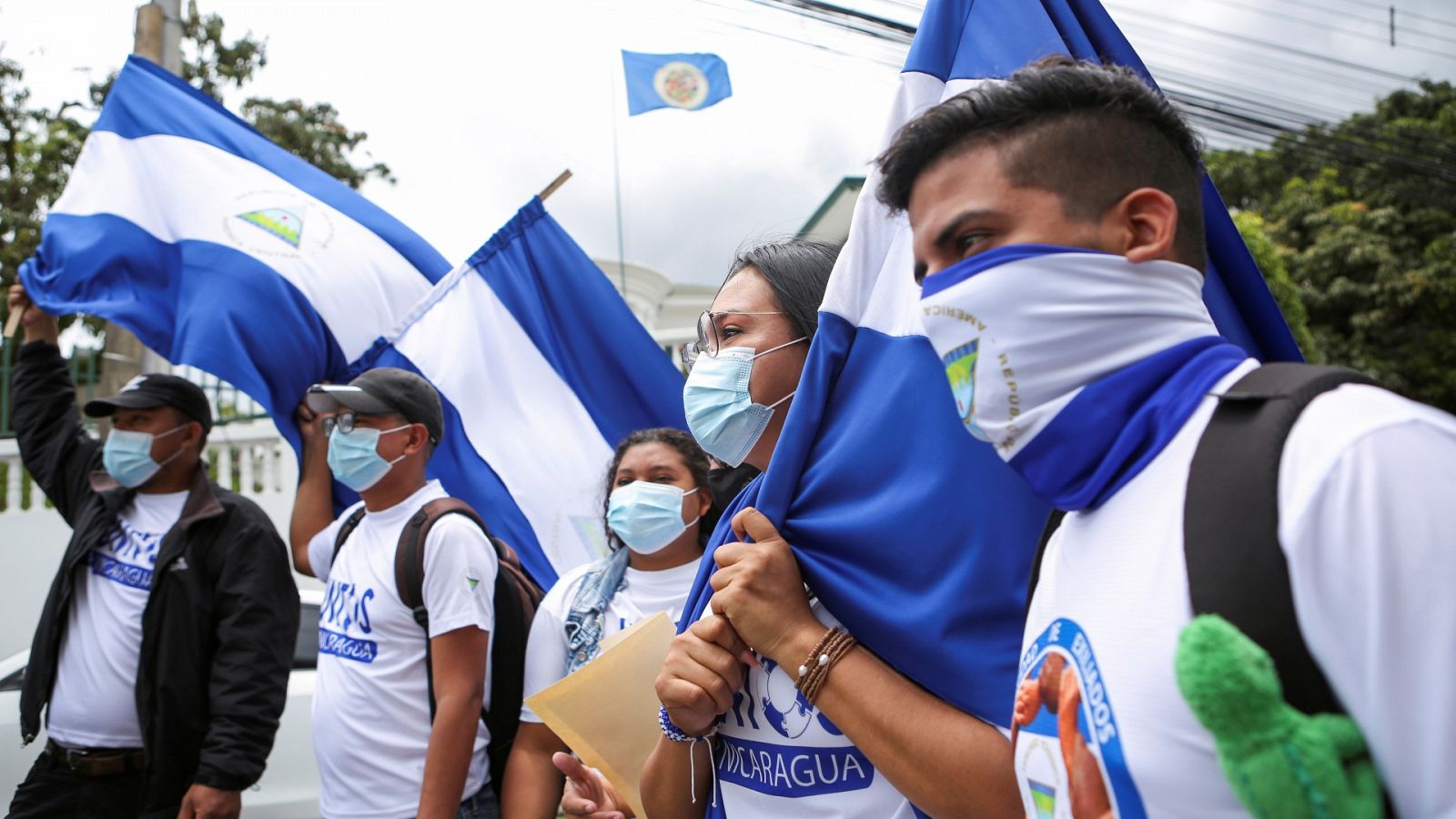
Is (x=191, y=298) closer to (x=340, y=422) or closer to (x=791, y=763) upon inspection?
(x=340, y=422)

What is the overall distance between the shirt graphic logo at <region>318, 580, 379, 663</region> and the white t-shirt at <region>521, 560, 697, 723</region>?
50 cm

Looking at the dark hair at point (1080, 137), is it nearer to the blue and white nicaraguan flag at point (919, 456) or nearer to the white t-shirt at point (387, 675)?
the blue and white nicaraguan flag at point (919, 456)

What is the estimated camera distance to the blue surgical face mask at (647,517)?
10.6 ft

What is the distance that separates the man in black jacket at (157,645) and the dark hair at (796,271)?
2.48 m

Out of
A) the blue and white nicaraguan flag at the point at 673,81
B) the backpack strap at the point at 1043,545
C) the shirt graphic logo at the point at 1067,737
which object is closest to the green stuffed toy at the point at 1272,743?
the shirt graphic logo at the point at 1067,737

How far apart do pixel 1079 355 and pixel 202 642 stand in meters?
3.49

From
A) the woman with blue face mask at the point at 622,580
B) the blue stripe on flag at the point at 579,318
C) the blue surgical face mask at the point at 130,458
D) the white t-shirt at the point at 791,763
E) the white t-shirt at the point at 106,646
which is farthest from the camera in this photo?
the blue stripe on flag at the point at 579,318

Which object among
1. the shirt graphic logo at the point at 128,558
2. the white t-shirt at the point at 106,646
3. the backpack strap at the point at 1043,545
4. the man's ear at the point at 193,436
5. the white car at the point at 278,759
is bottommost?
the white car at the point at 278,759

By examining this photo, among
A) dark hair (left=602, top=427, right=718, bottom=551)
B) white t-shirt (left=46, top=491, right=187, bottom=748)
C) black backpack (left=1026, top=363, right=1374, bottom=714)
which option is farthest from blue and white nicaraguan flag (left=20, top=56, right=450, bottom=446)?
black backpack (left=1026, top=363, right=1374, bottom=714)

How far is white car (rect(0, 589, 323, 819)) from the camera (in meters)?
4.96

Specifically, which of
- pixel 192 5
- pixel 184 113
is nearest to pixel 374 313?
pixel 184 113

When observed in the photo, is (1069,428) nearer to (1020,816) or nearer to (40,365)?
(1020,816)

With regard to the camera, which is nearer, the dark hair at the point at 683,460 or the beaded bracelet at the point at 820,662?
the beaded bracelet at the point at 820,662

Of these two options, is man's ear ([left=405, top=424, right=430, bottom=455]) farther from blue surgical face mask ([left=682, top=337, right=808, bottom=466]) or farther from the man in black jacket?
blue surgical face mask ([left=682, top=337, right=808, bottom=466])
